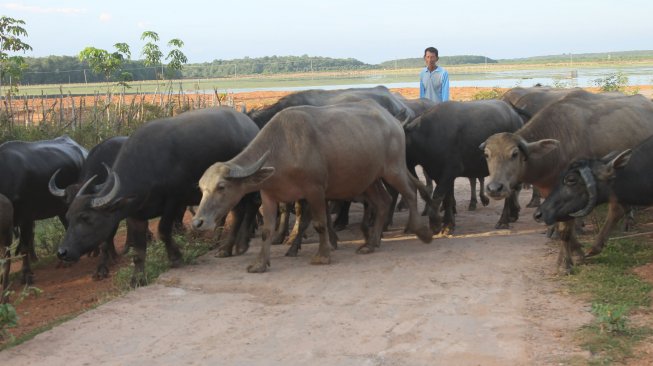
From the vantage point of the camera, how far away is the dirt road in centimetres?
541

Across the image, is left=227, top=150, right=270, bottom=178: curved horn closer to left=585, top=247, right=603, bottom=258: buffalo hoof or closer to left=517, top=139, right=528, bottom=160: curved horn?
left=517, top=139, right=528, bottom=160: curved horn

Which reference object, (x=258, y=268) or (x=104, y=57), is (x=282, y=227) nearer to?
(x=258, y=268)

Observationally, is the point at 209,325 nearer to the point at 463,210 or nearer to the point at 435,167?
the point at 435,167

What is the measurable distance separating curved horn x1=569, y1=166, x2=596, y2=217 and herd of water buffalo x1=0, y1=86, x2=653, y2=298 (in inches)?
0.4

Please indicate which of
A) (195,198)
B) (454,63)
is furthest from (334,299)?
(454,63)

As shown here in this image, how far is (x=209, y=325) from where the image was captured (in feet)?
20.4

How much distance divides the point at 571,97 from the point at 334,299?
3628 mm

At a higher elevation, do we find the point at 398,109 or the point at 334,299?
the point at 398,109

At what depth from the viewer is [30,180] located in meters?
9.18

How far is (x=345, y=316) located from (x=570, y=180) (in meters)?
2.45

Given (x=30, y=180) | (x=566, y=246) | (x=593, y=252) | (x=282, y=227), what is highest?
(x=30, y=180)

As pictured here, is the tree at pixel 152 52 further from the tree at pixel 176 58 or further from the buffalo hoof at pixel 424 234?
the buffalo hoof at pixel 424 234

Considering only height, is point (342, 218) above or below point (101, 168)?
below

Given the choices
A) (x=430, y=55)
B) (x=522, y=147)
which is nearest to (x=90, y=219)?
(x=522, y=147)
